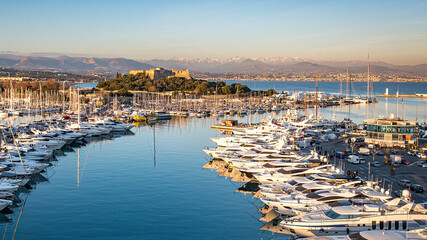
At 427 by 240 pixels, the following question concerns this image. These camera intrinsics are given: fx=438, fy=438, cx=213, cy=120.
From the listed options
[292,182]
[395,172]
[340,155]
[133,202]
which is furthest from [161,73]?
[292,182]

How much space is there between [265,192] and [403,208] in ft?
26.3

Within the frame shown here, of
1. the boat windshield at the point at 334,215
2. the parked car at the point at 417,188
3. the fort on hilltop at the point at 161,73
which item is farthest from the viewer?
the fort on hilltop at the point at 161,73

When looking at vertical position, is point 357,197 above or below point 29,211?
above

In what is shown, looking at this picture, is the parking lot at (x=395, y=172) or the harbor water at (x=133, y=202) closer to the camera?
the harbor water at (x=133, y=202)

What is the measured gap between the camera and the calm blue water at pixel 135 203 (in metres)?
21.0

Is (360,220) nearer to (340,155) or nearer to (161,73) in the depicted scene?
(340,155)

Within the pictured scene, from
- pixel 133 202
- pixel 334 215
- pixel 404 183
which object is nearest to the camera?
pixel 334 215

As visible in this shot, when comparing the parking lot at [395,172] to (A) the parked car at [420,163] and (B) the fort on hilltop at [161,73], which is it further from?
(B) the fort on hilltop at [161,73]

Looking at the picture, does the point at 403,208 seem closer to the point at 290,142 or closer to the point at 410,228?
the point at 410,228

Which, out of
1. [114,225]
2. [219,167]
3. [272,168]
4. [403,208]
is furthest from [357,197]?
[219,167]

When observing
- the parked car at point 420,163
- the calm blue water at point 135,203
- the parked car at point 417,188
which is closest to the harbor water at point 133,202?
the calm blue water at point 135,203

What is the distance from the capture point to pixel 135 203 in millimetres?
25656

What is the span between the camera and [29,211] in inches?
947

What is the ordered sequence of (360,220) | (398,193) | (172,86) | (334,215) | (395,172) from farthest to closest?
1. (172,86)
2. (395,172)
3. (398,193)
4. (334,215)
5. (360,220)
